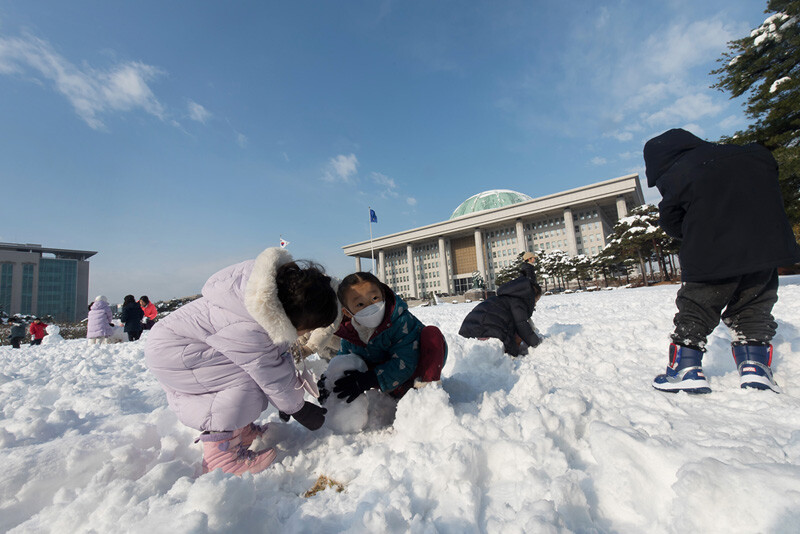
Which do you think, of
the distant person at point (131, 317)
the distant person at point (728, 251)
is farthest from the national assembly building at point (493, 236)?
the distant person at point (728, 251)

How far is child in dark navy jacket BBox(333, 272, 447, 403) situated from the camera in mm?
1823

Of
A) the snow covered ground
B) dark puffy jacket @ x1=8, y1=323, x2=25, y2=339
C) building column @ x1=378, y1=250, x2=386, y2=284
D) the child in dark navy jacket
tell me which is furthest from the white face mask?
building column @ x1=378, y1=250, x2=386, y2=284

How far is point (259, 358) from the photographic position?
151 cm

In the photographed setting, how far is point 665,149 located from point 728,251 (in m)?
0.70

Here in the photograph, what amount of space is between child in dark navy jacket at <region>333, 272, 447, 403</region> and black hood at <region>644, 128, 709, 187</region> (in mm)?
1663

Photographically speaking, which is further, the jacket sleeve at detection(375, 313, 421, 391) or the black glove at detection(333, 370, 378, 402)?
the jacket sleeve at detection(375, 313, 421, 391)

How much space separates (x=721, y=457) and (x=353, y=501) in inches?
45.4

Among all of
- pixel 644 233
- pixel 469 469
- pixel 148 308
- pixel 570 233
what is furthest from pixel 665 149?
pixel 570 233

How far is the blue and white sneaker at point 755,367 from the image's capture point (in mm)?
1676

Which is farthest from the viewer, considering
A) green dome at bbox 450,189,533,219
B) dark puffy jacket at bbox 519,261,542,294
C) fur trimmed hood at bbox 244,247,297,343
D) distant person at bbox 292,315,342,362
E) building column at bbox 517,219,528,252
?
green dome at bbox 450,189,533,219

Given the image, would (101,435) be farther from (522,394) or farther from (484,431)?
(522,394)

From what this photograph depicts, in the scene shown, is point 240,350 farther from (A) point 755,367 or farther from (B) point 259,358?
(A) point 755,367

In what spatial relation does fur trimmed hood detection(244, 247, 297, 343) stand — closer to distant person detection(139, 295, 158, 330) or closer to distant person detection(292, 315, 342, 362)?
distant person detection(292, 315, 342, 362)

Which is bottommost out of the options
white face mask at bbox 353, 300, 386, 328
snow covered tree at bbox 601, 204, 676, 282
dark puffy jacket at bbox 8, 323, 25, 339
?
white face mask at bbox 353, 300, 386, 328
